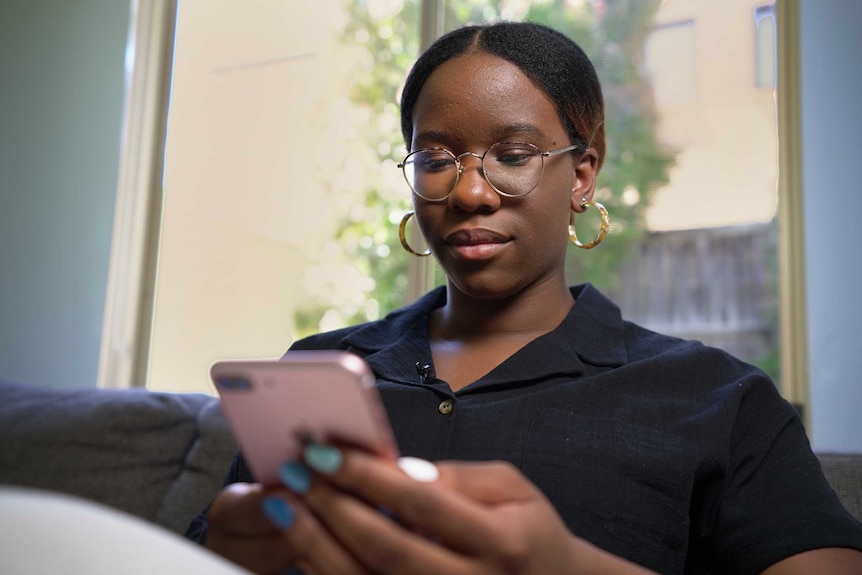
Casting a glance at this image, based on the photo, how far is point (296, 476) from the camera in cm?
64

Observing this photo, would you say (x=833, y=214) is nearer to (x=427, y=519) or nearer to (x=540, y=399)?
(x=540, y=399)

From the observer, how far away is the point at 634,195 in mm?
2275

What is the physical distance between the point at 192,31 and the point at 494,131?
223 centimetres

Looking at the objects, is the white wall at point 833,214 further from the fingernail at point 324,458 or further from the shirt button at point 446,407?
the fingernail at point 324,458

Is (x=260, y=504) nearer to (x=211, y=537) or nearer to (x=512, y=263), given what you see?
(x=211, y=537)

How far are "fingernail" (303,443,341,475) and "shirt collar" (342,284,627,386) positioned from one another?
504 mm

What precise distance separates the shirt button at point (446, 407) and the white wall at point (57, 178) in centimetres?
192

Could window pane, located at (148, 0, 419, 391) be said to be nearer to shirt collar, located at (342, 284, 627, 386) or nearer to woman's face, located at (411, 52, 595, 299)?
shirt collar, located at (342, 284, 627, 386)

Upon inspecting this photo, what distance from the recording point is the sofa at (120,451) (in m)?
1.60

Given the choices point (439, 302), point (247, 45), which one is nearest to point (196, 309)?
point (247, 45)

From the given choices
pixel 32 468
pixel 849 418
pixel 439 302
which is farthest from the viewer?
pixel 849 418

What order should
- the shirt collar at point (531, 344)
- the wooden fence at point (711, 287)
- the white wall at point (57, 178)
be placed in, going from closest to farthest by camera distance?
the shirt collar at point (531, 344) < the wooden fence at point (711, 287) < the white wall at point (57, 178)

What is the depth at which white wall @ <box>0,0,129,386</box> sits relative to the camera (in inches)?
101

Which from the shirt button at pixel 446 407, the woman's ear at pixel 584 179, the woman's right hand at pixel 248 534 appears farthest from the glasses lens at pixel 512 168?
the woman's right hand at pixel 248 534
